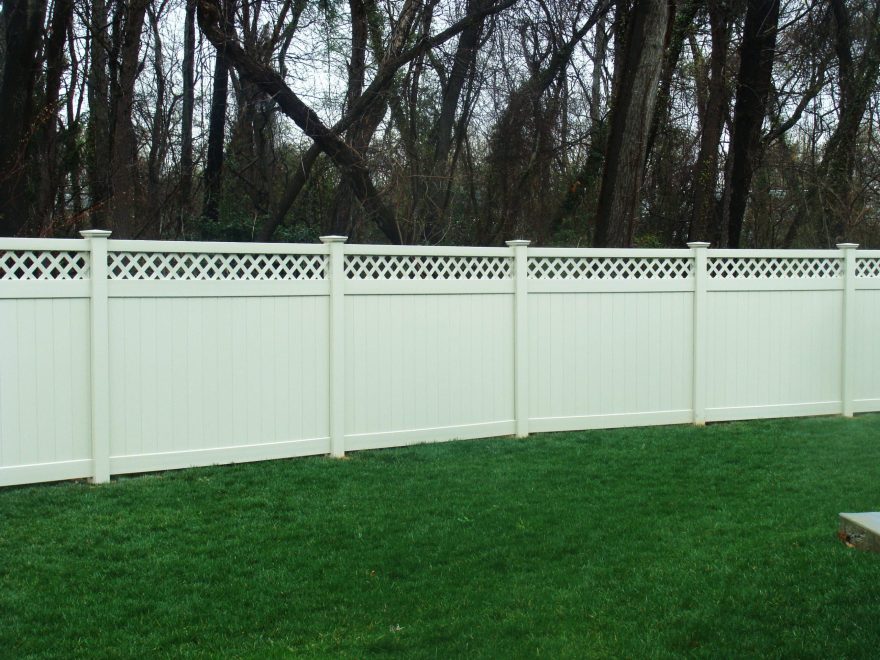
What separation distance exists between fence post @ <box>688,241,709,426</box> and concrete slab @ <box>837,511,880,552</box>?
4.00 meters

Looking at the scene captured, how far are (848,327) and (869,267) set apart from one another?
0.61 metres

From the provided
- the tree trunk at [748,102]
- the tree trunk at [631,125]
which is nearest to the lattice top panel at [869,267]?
the tree trunk at [631,125]

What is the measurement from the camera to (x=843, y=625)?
134 inches

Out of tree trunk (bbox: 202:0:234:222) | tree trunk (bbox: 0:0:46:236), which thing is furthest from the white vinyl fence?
tree trunk (bbox: 202:0:234:222)

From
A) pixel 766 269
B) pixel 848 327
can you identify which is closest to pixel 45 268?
pixel 766 269

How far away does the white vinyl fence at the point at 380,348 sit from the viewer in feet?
18.6

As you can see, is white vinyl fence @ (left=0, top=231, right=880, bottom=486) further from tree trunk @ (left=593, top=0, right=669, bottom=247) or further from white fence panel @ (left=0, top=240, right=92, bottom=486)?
tree trunk @ (left=593, top=0, right=669, bottom=247)

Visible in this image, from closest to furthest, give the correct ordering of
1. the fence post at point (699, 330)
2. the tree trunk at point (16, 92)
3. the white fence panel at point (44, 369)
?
1. the white fence panel at point (44, 369)
2. the fence post at point (699, 330)
3. the tree trunk at point (16, 92)

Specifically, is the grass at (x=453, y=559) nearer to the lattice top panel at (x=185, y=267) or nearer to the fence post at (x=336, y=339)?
the fence post at (x=336, y=339)

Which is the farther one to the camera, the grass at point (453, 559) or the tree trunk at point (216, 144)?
the tree trunk at point (216, 144)

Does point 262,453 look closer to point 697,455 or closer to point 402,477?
point 402,477

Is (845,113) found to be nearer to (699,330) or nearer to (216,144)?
(699,330)

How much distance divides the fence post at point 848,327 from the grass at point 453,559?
1771 mm

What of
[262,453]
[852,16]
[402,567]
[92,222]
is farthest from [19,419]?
[852,16]
